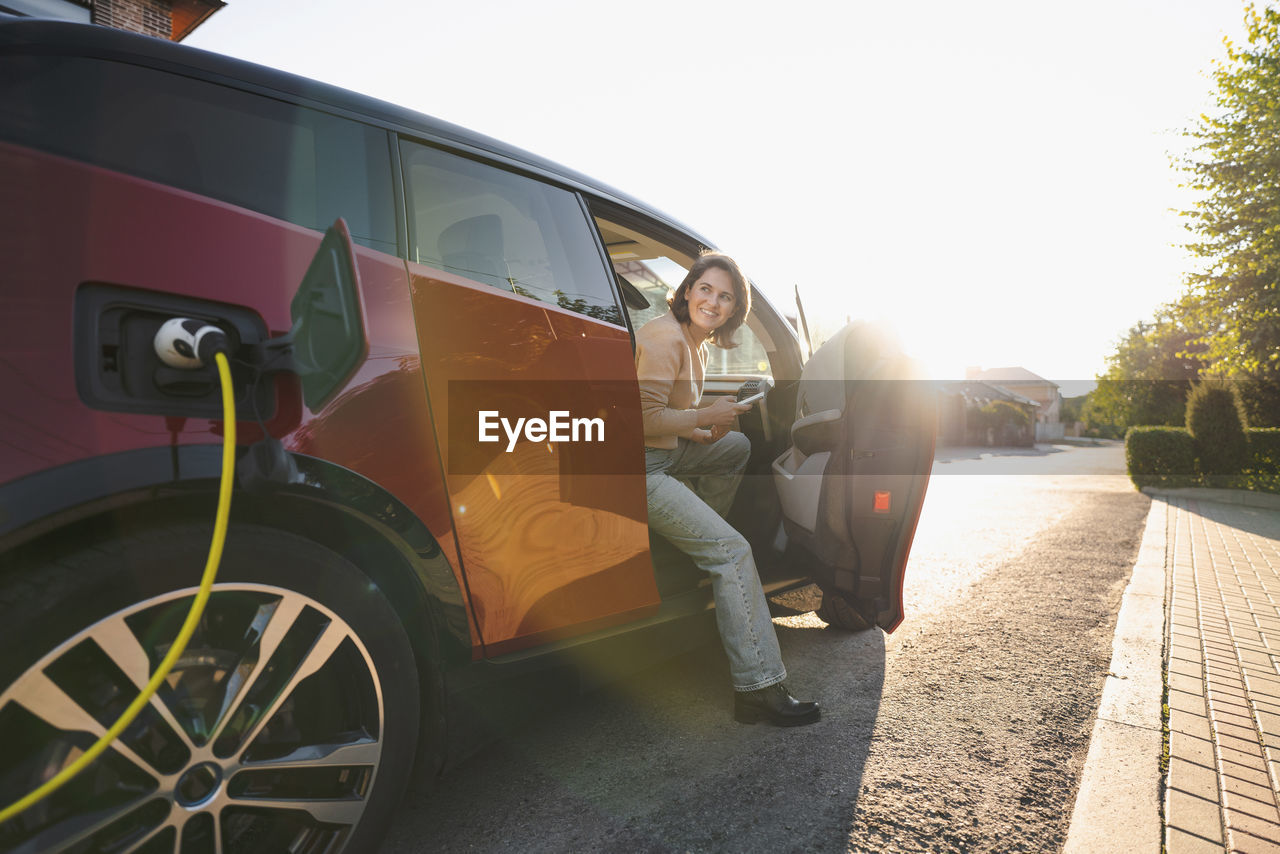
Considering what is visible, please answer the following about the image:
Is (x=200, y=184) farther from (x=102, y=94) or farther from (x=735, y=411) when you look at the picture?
(x=735, y=411)

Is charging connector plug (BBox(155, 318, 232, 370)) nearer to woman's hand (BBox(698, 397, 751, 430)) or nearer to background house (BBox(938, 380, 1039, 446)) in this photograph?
woman's hand (BBox(698, 397, 751, 430))

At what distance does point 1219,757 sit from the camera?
237 cm

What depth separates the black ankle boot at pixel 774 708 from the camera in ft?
8.64

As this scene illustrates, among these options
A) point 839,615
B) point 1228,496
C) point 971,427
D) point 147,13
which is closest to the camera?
point 839,615

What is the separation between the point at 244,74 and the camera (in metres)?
1.62

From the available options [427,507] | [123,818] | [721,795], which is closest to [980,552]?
[721,795]

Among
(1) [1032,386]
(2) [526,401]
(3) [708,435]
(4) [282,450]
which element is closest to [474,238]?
(2) [526,401]

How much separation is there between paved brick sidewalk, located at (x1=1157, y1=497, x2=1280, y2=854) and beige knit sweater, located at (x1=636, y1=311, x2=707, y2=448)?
1826 mm

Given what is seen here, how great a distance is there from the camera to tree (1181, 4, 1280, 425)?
42.7ft

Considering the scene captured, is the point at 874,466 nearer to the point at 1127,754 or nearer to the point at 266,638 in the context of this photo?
the point at 1127,754

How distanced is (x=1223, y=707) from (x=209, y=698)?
134 inches

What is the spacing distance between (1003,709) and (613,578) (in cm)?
170

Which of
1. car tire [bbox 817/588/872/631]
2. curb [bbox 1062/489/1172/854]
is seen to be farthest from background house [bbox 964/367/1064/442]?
car tire [bbox 817/588/872/631]

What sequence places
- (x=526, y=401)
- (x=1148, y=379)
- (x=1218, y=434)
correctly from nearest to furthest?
(x=526, y=401)
(x=1218, y=434)
(x=1148, y=379)
